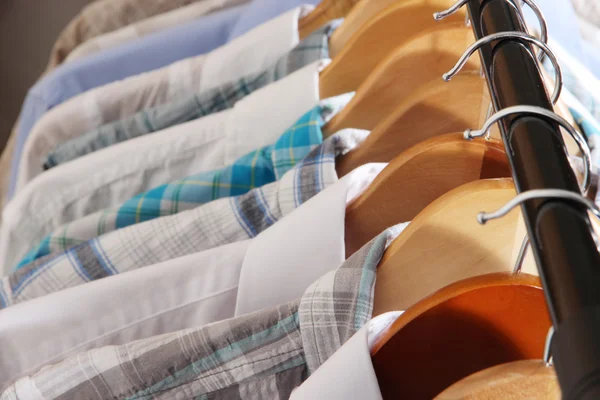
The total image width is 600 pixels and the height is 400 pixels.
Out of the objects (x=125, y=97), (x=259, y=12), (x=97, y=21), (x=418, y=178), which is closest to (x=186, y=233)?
(x=418, y=178)

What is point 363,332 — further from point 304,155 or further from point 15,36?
point 15,36

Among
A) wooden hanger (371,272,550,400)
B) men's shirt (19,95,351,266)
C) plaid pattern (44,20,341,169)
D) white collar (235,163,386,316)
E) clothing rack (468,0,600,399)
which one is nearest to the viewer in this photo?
clothing rack (468,0,600,399)

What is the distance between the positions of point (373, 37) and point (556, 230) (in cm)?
37

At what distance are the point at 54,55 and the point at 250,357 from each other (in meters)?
0.78

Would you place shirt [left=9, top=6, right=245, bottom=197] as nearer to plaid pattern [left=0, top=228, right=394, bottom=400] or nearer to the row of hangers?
the row of hangers

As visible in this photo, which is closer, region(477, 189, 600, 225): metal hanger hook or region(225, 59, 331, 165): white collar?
region(477, 189, 600, 225): metal hanger hook

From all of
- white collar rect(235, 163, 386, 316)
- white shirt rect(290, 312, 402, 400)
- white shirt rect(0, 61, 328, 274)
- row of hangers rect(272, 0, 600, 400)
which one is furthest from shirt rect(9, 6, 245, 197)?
white shirt rect(290, 312, 402, 400)

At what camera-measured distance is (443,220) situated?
1.05ft

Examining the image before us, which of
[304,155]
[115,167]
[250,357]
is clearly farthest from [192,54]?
[250,357]

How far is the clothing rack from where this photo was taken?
0.16 m

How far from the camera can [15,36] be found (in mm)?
1683

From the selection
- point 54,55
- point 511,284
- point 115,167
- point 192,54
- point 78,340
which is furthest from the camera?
point 54,55

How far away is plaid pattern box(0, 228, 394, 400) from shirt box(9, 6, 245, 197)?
475mm

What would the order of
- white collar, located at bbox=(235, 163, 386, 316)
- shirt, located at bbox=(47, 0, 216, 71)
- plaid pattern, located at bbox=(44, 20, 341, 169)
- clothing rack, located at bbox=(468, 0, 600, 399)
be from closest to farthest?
1. clothing rack, located at bbox=(468, 0, 600, 399)
2. white collar, located at bbox=(235, 163, 386, 316)
3. plaid pattern, located at bbox=(44, 20, 341, 169)
4. shirt, located at bbox=(47, 0, 216, 71)
